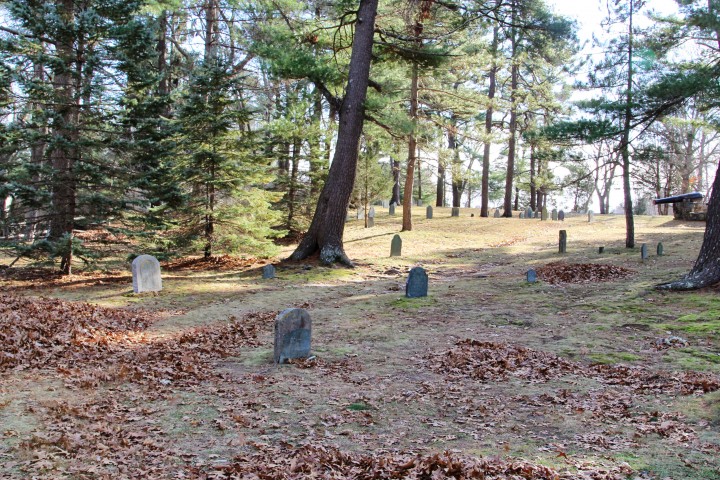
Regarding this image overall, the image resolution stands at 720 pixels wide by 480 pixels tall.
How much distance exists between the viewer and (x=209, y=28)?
19.9 meters

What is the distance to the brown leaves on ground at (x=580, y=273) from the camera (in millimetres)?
13508

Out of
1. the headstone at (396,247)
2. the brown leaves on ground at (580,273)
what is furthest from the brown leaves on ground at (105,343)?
the headstone at (396,247)

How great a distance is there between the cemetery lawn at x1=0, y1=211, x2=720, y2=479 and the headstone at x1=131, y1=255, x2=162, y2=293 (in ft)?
1.30

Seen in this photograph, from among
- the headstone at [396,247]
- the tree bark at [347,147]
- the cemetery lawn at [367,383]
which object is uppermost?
the tree bark at [347,147]

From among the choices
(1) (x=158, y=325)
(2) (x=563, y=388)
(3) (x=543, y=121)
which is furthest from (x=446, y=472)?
(3) (x=543, y=121)

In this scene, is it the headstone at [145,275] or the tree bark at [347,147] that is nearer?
the headstone at [145,275]

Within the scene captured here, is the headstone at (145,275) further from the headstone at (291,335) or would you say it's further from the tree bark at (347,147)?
the headstone at (291,335)

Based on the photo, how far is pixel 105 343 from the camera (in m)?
7.57

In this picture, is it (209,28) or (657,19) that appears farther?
(209,28)

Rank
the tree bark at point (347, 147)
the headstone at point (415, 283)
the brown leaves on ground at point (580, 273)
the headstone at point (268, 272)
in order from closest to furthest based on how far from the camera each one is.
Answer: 1. the headstone at point (415, 283)
2. the brown leaves on ground at point (580, 273)
3. the headstone at point (268, 272)
4. the tree bark at point (347, 147)

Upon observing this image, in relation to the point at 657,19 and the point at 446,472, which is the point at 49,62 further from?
the point at 657,19

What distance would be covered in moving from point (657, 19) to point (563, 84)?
60.8 ft

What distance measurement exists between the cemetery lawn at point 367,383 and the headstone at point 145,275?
395 millimetres

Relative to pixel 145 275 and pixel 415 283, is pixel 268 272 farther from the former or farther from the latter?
pixel 415 283
